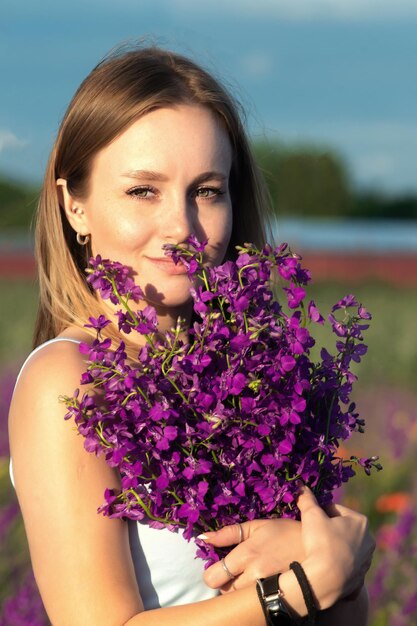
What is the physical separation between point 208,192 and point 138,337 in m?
0.40

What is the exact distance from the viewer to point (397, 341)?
8594 mm

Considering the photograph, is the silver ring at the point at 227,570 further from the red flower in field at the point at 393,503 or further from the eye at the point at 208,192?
the red flower in field at the point at 393,503

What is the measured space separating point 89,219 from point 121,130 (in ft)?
0.81

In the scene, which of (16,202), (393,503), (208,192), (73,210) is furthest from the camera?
(16,202)

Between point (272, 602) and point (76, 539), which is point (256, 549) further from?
point (76, 539)

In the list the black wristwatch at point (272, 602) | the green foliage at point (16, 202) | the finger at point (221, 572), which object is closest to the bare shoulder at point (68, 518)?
the finger at point (221, 572)

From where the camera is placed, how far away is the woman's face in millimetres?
2469

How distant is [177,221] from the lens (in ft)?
8.03

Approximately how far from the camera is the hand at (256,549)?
2.15 metres

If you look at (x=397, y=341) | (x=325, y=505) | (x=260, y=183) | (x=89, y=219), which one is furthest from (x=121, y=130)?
(x=397, y=341)

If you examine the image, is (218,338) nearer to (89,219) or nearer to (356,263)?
(89,219)

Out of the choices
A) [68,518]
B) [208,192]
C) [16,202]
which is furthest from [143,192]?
[16,202]

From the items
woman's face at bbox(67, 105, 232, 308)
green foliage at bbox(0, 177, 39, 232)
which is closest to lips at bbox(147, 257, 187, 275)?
woman's face at bbox(67, 105, 232, 308)

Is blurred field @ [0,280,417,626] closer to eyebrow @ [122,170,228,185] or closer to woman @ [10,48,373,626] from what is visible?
woman @ [10,48,373,626]
